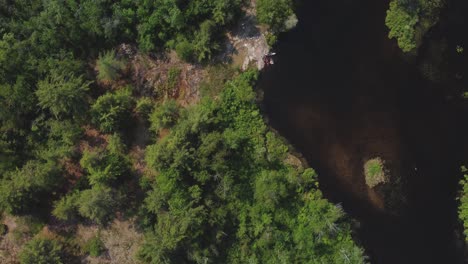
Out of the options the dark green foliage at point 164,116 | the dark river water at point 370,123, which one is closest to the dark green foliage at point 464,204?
the dark river water at point 370,123

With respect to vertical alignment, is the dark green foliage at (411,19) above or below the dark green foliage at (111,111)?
above

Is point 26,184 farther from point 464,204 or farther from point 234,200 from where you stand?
point 464,204

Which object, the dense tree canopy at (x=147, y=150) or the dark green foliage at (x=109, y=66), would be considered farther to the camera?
the dark green foliage at (x=109, y=66)

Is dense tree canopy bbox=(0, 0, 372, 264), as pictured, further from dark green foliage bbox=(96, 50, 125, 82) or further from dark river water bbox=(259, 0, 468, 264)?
dark river water bbox=(259, 0, 468, 264)

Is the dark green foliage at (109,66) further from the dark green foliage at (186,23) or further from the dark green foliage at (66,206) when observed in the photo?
the dark green foliage at (66,206)

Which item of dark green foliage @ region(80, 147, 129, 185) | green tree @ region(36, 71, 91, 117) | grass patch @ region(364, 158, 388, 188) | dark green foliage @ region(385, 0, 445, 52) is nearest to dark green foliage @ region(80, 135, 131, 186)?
dark green foliage @ region(80, 147, 129, 185)

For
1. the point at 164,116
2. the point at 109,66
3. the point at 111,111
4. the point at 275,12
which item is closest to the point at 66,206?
the point at 111,111
